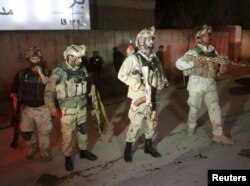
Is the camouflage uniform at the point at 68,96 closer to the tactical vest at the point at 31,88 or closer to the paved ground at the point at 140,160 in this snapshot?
the tactical vest at the point at 31,88

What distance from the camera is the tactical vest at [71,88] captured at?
5.07 meters

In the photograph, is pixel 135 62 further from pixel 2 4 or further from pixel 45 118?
pixel 2 4

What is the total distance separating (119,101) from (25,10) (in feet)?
16.3

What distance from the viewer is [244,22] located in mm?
26812

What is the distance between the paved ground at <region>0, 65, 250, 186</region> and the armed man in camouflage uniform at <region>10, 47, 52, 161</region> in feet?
1.72

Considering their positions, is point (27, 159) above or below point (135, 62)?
below

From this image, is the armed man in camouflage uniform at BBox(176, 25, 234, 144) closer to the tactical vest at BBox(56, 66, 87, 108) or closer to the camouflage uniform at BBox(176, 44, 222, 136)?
the camouflage uniform at BBox(176, 44, 222, 136)

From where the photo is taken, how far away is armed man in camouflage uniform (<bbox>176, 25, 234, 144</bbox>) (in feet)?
19.9

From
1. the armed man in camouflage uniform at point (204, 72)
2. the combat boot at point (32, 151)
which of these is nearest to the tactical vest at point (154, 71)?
the armed man in camouflage uniform at point (204, 72)

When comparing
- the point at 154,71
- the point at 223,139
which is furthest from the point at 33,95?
the point at 223,139

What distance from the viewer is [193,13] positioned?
23.3 metres

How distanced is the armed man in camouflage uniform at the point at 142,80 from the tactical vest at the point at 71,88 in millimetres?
563

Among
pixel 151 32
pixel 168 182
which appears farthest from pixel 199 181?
pixel 151 32


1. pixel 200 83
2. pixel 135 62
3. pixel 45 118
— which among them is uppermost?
pixel 135 62
